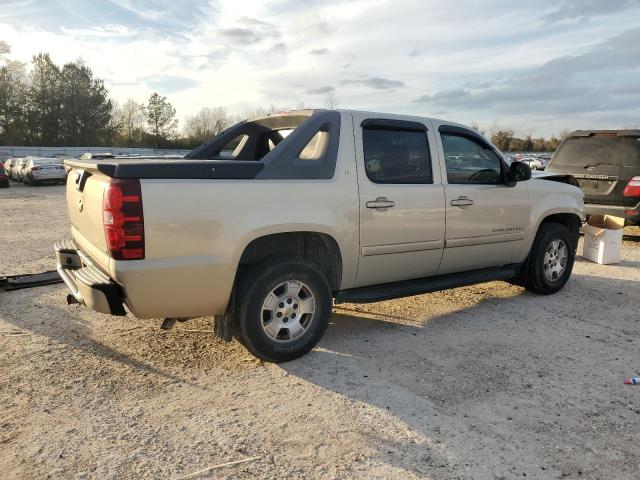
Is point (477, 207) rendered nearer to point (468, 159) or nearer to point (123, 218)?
point (468, 159)

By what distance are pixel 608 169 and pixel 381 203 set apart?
6.19 meters

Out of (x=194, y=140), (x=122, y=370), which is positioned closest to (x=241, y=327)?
(x=122, y=370)

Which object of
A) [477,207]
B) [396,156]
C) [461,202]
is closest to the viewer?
[396,156]

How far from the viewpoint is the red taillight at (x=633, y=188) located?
8094mm

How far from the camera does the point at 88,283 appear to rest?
3312 mm

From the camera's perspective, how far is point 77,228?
409 cm

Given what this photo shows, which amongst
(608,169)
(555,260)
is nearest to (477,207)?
(555,260)

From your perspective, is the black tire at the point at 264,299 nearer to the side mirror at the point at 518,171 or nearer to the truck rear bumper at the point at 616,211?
the side mirror at the point at 518,171

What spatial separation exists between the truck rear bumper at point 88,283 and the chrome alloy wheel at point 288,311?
1029mm

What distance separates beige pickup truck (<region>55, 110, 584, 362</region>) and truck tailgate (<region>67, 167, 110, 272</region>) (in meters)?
0.02

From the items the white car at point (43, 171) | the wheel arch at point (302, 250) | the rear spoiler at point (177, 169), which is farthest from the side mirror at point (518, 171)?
the white car at point (43, 171)

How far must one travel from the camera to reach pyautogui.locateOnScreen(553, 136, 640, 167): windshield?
8297 millimetres

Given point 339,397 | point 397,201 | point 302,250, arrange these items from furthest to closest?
point 397,201 → point 302,250 → point 339,397

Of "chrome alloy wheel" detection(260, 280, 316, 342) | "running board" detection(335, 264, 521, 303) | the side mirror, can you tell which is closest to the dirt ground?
"chrome alloy wheel" detection(260, 280, 316, 342)
